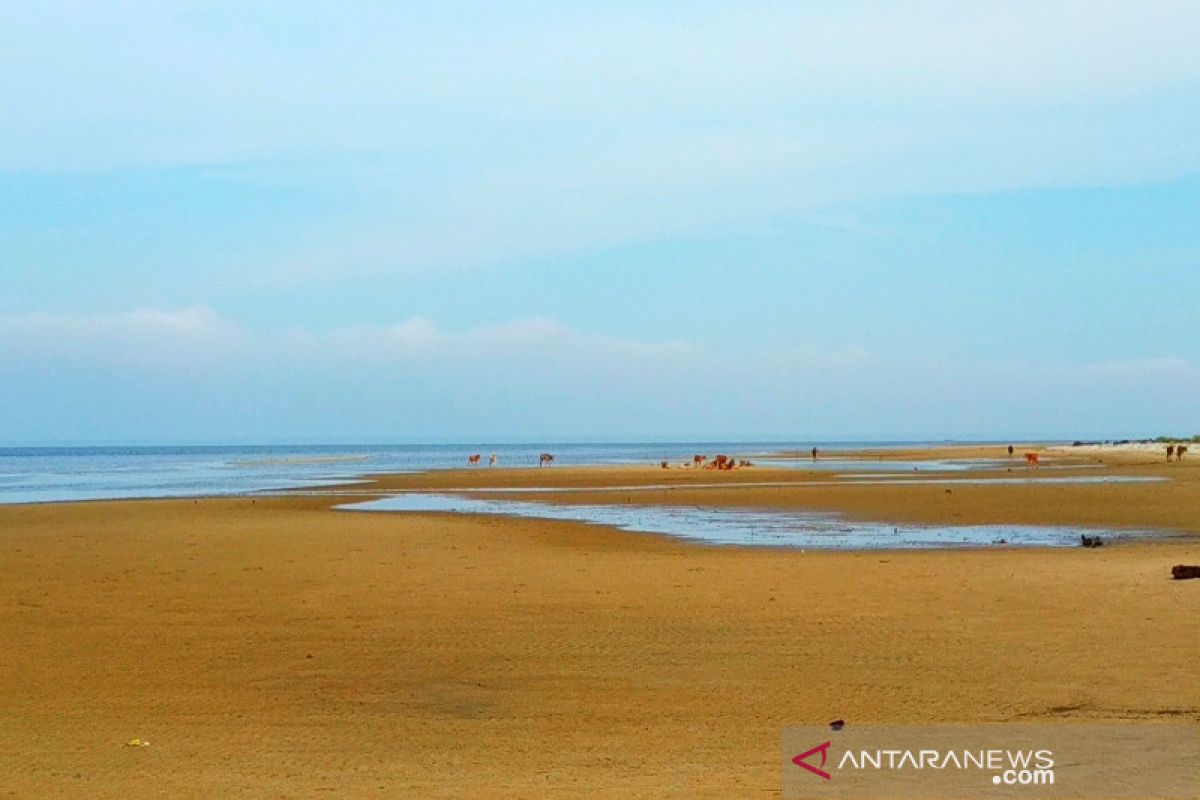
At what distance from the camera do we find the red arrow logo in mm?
7928

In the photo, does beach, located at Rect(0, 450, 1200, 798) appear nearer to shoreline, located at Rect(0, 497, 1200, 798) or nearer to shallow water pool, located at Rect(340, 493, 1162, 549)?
shoreline, located at Rect(0, 497, 1200, 798)

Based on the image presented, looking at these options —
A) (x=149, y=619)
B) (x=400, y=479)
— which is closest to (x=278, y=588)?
(x=149, y=619)

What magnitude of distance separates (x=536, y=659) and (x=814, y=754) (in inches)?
158

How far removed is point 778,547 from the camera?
22.5 m

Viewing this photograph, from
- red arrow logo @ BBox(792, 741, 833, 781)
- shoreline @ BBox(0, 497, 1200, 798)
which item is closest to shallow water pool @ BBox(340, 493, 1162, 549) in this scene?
shoreline @ BBox(0, 497, 1200, 798)

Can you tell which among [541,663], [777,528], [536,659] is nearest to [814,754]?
[541,663]

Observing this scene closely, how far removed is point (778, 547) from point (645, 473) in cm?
4195

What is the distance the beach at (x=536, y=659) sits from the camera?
841cm

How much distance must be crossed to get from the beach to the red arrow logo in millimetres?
205

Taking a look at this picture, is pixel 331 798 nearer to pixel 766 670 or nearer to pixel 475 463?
pixel 766 670

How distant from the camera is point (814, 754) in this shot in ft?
27.4

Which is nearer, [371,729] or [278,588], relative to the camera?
[371,729]

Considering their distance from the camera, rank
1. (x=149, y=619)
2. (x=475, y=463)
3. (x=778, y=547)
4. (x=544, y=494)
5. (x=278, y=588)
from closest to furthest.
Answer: (x=149, y=619) → (x=278, y=588) → (x=778, y=547) → (x=544, y=494) → (x=475, y=463)

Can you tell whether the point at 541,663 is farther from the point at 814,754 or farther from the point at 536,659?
the point at 814,754
